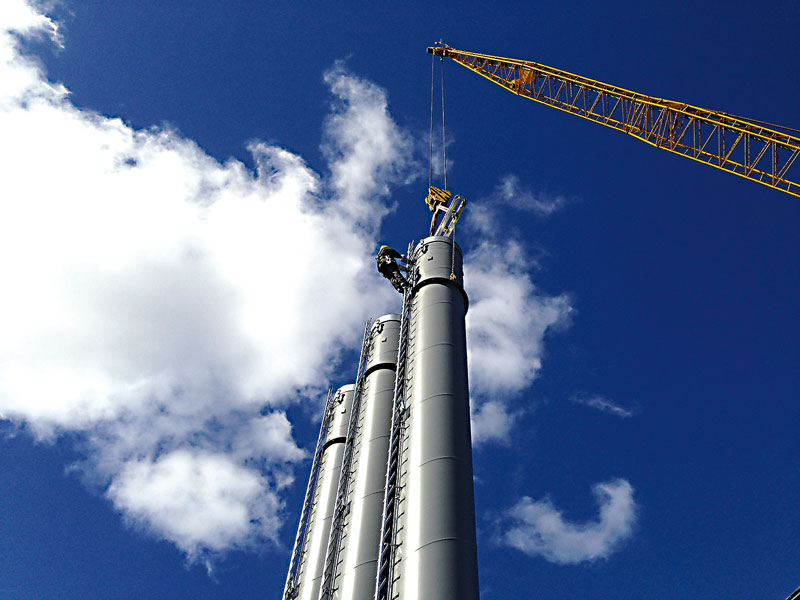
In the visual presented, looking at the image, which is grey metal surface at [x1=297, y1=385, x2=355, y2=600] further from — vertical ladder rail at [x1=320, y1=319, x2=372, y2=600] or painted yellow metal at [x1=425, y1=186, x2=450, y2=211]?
painted yellow metal at [x1=425, y1=186, x2=450, y2=211]

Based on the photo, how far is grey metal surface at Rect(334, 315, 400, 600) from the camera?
96.0 ft

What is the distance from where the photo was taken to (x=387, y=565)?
21.8 metres

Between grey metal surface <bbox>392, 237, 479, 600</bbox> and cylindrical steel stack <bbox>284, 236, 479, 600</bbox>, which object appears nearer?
grey metal surface <bbox>392, 237, 479, 600</bbox>

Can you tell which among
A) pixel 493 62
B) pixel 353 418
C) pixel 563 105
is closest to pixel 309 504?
pixel 353 418

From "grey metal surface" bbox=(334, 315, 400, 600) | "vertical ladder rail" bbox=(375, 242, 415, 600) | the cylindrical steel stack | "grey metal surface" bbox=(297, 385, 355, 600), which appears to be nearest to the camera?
the cylindrical steel stack

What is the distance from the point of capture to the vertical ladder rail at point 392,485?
2123 cm

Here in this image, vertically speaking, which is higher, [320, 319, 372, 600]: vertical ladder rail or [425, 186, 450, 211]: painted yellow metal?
[425, 186, 450, 211]: painted yellow metal

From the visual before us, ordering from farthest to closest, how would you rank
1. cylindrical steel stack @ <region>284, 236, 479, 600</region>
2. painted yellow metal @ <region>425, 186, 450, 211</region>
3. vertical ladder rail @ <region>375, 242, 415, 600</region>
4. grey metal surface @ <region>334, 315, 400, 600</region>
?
painted yellow metal @ <region>425, 186, 450, 211</region>, grey metal surface @ <region>334, 315, 400, 600</region>, vertical ladder rail @ <region>375, 242, 415, 600</region>, cylindrical steel stack @ <region>284, 236, 479, 600</region>

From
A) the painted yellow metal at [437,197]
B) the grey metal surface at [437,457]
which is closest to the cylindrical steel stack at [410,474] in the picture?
the grey metal surface at [437,457]

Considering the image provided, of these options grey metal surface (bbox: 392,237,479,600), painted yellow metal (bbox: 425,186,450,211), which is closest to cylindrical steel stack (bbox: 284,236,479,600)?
grey metal surface (bbox: 392,237,479,600)

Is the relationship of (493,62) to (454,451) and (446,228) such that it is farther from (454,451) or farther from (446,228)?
(454,451)

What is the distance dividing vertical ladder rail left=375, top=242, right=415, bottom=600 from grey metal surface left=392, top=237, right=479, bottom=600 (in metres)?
0.50

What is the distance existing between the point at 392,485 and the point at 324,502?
18.6 metres

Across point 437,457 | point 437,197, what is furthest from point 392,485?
point 437,197
